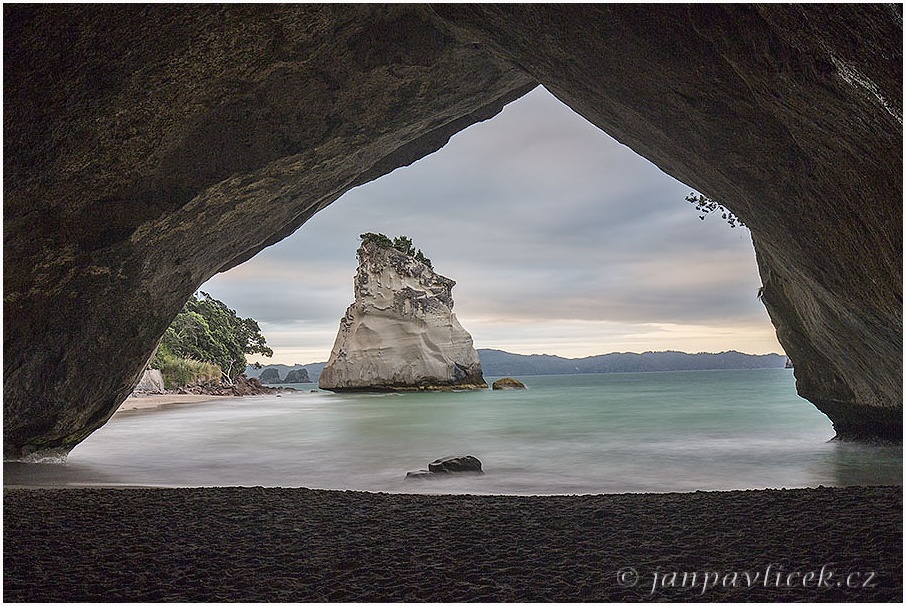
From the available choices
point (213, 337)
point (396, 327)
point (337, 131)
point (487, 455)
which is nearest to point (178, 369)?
point (213, 337)

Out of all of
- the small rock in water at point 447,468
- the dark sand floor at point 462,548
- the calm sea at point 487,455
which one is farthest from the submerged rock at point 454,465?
the dark sand floor at point 462,548

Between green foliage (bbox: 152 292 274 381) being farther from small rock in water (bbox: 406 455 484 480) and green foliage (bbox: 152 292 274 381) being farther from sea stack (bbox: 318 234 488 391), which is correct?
small rock in water (bbox: 406 455 484 480)

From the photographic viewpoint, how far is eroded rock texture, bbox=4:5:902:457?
142 inches

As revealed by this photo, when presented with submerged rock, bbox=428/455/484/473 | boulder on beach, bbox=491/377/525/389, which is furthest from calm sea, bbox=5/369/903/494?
boulder on beach, bbox=491/377/525/389

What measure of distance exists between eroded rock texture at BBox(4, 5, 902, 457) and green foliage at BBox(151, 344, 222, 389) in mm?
30460

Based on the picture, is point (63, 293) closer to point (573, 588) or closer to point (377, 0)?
point (377, 0)

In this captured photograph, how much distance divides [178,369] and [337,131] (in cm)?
3472

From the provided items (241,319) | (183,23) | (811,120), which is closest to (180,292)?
(183,23)

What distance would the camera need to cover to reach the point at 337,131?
6.56 metres

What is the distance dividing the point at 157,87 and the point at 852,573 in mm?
5446

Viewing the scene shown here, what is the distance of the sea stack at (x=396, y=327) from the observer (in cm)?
3684

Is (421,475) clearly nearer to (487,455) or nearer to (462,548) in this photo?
(487,455)

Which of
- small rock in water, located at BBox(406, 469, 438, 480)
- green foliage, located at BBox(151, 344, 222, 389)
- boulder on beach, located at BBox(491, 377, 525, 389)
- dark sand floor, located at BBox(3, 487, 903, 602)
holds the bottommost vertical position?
boulder on beach, located at BBox(491, 377, 525, 389)

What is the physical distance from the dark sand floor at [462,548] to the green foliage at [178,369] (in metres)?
33.5
